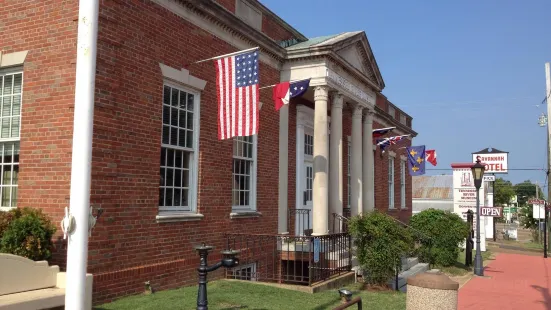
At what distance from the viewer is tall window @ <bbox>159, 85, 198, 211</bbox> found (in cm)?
954

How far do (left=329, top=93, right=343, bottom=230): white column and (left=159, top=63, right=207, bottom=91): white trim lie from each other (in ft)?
16.1

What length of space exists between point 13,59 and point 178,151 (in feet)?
10.9

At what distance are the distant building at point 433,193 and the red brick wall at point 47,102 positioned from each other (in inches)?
1989

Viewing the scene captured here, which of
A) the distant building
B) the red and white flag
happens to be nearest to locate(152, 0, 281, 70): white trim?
the red and white flag

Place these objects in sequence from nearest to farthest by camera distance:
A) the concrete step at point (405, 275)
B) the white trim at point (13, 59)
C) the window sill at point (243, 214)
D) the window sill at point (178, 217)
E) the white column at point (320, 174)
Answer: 1. the white trim at point (13, 59)
2. the window sill at point (178, 217)
3. the window sill at point (243, 214)
4. the concrete step at point (405, 275)
5. the white column at point (320, 174)

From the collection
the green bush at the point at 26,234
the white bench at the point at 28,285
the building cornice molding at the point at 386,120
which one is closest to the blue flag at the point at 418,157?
the building cornice molding at the point at 386,120

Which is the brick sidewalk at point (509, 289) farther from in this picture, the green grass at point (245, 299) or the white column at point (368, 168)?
the white column at point (368, 168)

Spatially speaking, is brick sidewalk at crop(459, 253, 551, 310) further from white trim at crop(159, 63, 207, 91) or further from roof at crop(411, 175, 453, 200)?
roof at crop(411, 175, 453, 200)

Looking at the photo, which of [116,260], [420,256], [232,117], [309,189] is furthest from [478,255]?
[116,260]

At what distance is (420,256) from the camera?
1756 cm

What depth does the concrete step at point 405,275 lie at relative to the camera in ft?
41.0

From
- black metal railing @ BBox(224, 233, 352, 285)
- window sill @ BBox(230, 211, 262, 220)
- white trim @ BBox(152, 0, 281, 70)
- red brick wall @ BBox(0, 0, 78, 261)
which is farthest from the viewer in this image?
window sill @ BBox(230, 211, 262, 220)

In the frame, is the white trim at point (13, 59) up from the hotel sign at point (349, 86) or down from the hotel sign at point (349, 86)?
down

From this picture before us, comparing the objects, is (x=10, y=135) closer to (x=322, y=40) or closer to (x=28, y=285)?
(x=28, y=285)
